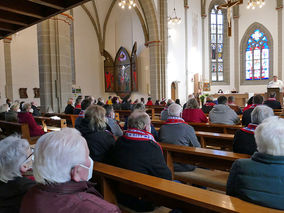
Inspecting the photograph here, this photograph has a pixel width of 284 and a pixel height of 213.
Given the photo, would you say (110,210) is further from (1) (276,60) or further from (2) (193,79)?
(1) (276,60)

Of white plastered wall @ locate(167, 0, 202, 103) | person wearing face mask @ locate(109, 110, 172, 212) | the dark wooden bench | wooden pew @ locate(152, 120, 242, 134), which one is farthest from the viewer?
white plastered wall @ locate(167, 0, 202, 103)

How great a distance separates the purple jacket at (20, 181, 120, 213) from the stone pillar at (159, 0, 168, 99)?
1281 cm

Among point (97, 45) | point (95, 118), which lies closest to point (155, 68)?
point (97, 45)

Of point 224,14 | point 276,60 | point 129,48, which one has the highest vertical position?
point 224,14

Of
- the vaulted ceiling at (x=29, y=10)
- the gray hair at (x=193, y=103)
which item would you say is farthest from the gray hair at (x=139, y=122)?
the gray hair at (x=193, y=103)

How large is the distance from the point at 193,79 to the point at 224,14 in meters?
6.57

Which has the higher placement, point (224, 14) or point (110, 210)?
point (224, 14)

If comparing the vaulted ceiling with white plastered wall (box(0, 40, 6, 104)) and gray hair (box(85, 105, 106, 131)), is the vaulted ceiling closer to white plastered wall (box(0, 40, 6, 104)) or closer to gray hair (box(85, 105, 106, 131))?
gray hair (box(85, 105, 106, 131))

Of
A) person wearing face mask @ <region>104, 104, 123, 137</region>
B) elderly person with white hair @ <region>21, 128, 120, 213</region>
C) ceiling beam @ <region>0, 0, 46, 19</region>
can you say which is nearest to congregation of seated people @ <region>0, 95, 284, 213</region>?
elderly person with white hair @ <region>21, 128, 120, 213</region>

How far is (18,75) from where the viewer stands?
46.3 feet

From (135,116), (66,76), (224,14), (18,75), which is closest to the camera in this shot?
(135,116)

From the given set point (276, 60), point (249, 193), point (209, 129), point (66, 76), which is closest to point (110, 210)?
point (249, 193)

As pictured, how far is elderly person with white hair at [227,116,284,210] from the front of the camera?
1512mm

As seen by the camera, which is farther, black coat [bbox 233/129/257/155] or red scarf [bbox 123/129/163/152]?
black coat [bbox 233/129/257/155]
